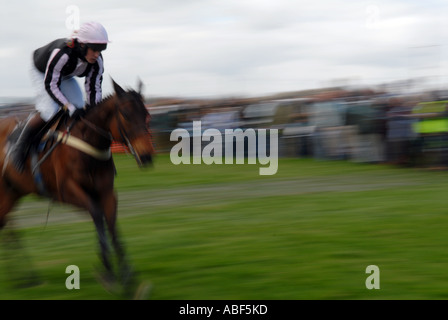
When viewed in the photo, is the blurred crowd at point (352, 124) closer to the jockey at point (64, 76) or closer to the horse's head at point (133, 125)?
the jockey at point (64, 76)

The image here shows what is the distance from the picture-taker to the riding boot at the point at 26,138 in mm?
6762

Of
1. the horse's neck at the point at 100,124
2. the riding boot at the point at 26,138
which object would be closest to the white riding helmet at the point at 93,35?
the horse's neck at the point at 100,124

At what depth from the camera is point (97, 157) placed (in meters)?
6.30

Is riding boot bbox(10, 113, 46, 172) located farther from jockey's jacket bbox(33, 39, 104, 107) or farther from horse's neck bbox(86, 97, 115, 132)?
horse's neck bbox(86, 97, 115, 132)

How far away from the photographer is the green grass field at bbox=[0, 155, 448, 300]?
638cm

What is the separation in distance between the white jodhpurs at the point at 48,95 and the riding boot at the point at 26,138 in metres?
0.08

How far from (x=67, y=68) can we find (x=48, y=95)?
15.8 inches

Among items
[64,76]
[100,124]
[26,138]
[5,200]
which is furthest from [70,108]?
[5,200]

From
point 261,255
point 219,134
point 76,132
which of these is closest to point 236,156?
point 219,134

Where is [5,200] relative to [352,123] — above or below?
below

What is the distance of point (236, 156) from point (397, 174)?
5.35m

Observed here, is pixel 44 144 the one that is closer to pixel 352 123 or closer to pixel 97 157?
pixel 97 157

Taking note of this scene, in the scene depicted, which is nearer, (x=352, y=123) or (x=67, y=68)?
(x=67, y=68)
